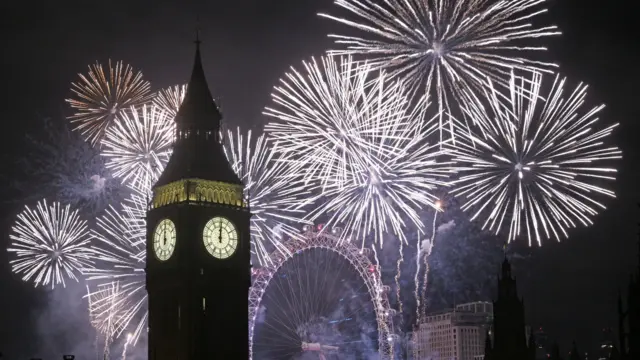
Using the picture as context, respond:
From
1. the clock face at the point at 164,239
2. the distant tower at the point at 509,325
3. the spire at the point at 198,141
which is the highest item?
the spire at the point at 198,141

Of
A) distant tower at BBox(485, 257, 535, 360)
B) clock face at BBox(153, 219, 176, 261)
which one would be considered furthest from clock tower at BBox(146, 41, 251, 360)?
distant tower at BBox(485, 257, 535, 360)

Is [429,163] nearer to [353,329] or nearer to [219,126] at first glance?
[219,126]

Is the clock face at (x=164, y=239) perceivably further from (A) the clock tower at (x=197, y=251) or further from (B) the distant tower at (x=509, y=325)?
(B) the distant tower at (x=509, y=325)

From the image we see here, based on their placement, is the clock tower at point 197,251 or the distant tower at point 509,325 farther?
the clock tower at point 197,251

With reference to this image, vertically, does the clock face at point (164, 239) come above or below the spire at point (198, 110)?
below

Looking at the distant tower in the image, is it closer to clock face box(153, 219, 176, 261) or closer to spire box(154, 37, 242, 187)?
spire box(154, 37, 242, 187)

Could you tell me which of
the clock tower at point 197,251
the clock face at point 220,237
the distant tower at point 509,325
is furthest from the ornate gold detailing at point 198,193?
the distant tower at point 509,325
